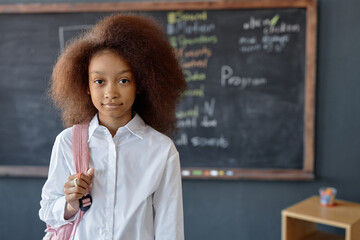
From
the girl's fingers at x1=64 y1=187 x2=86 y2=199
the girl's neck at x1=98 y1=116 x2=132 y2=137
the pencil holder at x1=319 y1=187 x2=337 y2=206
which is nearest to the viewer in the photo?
the girl's fingers at x1=64 y1=187 x2=86 y2=199

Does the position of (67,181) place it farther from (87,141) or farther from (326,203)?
(326,203)

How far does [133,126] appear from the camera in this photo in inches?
39.4

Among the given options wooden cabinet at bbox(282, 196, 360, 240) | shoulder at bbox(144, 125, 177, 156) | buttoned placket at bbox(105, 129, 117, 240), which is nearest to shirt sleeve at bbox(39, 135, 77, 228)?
buttoned placket at bbox(105, 129, 117, 240)

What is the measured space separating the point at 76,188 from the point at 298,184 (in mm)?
1670

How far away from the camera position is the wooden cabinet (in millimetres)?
1744

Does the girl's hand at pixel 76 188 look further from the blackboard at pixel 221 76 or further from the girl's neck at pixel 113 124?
the blackboard at pixel 221 76

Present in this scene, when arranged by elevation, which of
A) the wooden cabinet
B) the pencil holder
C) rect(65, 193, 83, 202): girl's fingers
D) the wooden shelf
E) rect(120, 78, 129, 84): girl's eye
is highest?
rect(120, 78, 129, 84): girl's eye

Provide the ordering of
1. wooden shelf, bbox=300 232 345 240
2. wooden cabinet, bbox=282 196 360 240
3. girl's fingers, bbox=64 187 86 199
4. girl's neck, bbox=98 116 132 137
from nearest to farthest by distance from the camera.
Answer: girl's fingers, bbox=64 187 86 199
girl's neck, bbox=98 116 132 137
wooden cabinet, bbox=282 196 360 240
wooden shelf, bbox=300 232 345 240

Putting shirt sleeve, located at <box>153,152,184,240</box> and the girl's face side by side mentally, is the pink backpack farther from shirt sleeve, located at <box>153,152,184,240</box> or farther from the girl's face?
shirt sleeve, located at <box>153,152,184,240</box>

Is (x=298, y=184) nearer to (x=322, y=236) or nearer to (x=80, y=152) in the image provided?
(x=322, y=236)

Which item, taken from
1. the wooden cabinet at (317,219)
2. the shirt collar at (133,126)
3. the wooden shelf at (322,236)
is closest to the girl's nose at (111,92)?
the shirt collar at (133,126)

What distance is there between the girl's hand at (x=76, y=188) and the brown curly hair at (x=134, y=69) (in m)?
0.20

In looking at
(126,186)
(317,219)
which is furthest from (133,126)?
(317,219)

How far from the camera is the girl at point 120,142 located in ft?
3.09
